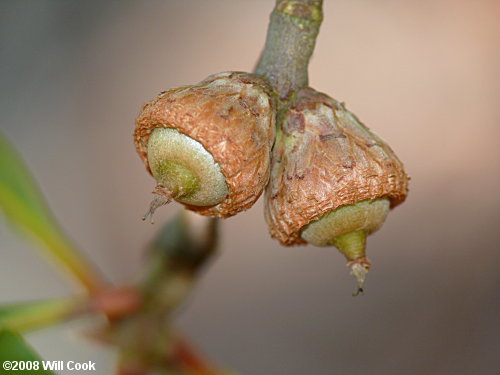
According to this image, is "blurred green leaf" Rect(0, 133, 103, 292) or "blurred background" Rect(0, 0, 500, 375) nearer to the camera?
"blurred green leaf" Rect(0, 133, 103, 292)

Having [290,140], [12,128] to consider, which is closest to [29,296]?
[12,128]

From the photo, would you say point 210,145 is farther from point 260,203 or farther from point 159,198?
point 260,203

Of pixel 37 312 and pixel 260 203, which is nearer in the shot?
pixel 37 312

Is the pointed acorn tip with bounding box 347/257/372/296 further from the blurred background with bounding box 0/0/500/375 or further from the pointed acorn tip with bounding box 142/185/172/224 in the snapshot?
the blurred background with bounding box 0/0/500/375

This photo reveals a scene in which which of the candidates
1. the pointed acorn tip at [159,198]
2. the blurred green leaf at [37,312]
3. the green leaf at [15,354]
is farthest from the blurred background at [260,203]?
the pointed acorn tip at [159,198]

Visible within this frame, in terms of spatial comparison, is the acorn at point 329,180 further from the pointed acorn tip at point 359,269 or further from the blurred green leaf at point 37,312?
the blurred green leaf at point 37,312

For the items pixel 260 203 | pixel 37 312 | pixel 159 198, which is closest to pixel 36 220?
pixel 37 312

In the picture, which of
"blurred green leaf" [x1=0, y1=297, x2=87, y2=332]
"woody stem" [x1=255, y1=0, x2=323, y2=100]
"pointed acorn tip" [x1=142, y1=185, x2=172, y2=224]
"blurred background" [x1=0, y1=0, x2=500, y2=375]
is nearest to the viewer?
"pointed acorn tip" [x1=142, y1=185, x2=172, y2=224]

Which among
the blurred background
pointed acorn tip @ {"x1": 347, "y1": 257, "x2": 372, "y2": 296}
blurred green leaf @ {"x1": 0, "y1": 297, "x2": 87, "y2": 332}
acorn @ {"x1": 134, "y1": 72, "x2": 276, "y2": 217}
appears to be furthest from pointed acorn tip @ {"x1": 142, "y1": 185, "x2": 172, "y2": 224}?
the blurred background
